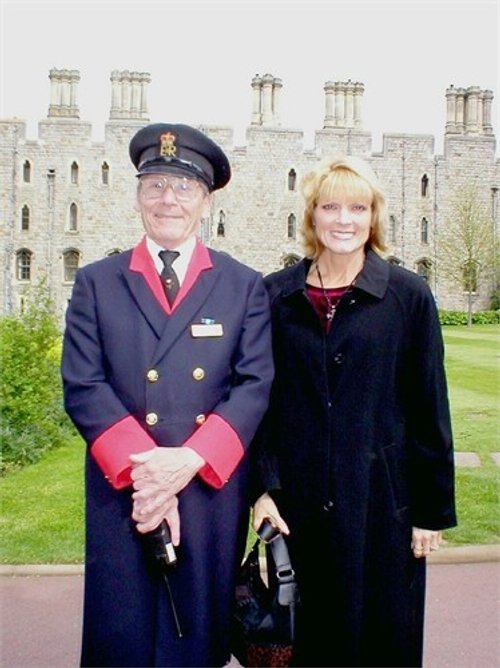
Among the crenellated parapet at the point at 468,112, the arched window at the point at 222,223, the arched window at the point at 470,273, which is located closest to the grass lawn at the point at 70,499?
the arched window at the point at 470,273

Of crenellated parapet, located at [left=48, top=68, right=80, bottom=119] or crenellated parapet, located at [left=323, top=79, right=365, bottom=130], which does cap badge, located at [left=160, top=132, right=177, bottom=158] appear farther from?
crenellated parapet, located at [left=48, top=68, right=80, bottom=119]

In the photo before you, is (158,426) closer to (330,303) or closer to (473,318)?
(330,303)

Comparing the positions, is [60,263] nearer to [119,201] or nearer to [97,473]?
[119,201]

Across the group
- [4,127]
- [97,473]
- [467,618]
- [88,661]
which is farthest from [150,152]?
[4,127]

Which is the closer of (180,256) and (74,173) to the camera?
(180,256)

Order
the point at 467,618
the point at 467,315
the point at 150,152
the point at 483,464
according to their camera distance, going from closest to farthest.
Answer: the point at 150,152
the point at 467,618
the point at 483,464
the point at 467,315

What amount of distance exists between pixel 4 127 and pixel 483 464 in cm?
3138

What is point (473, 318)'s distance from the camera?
107 feet

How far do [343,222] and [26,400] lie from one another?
269 inches

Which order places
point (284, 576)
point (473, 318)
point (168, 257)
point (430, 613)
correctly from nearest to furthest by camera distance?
point (284, 576) → point (168, 257) → point (430, 613) → point (473, 318)

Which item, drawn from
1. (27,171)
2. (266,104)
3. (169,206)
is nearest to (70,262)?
(27,171)

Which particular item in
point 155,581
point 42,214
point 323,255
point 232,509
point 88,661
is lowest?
point 88,661

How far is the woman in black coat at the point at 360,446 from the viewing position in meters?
3.17

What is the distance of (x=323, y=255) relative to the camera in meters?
3.37
